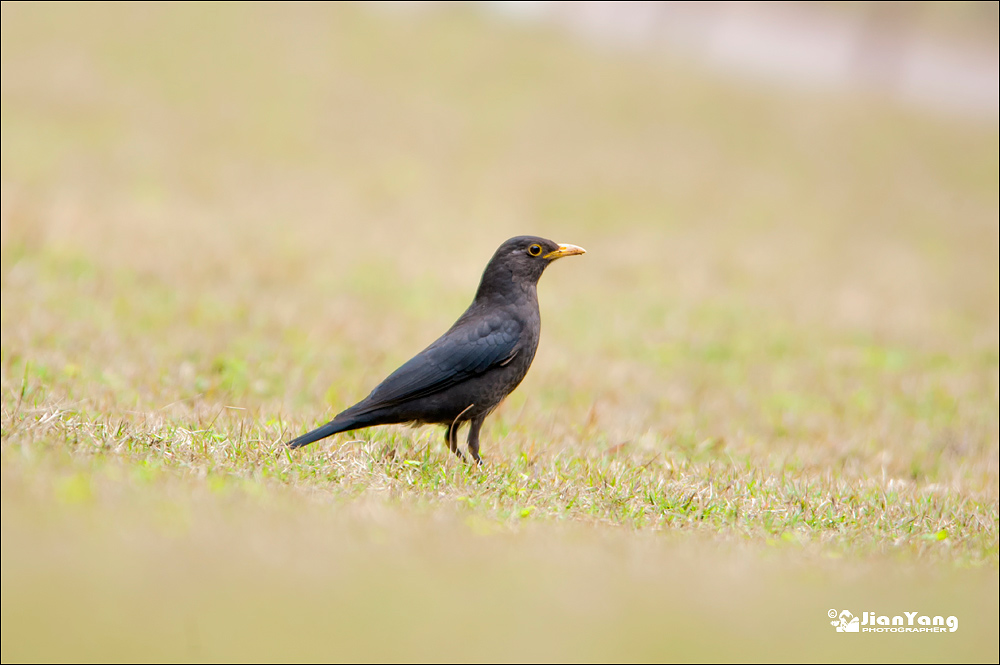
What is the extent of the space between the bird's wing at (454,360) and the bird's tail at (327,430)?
0.20 meters

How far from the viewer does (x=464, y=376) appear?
6.34 meters

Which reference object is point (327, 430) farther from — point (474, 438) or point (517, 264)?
point (517, 264)

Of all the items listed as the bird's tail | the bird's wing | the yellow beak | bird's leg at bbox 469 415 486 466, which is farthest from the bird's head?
the bird's tail

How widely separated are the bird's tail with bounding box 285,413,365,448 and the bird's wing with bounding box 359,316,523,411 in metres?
0.20

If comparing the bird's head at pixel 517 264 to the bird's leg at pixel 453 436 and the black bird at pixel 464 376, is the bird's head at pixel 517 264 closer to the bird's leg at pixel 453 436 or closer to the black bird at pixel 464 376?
the black bird at pixel 464 376

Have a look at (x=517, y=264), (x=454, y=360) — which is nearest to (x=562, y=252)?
(x=517, y=264)

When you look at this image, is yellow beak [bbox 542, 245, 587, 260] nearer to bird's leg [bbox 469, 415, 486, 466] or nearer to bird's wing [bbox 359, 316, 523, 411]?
bird's wing [bbox 359, 316, 523, 411]

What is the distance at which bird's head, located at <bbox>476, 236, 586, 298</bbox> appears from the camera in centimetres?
691

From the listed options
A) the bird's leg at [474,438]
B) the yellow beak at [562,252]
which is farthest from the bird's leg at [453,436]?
the yellow beak at [562,252]

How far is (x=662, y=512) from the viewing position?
555 cm

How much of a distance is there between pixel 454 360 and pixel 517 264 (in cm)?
102

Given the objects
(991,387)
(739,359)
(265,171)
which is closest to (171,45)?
(265,171)

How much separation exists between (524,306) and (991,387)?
8454mm

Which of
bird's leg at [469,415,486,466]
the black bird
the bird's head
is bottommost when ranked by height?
bird's leg at [469,415,486,466]
